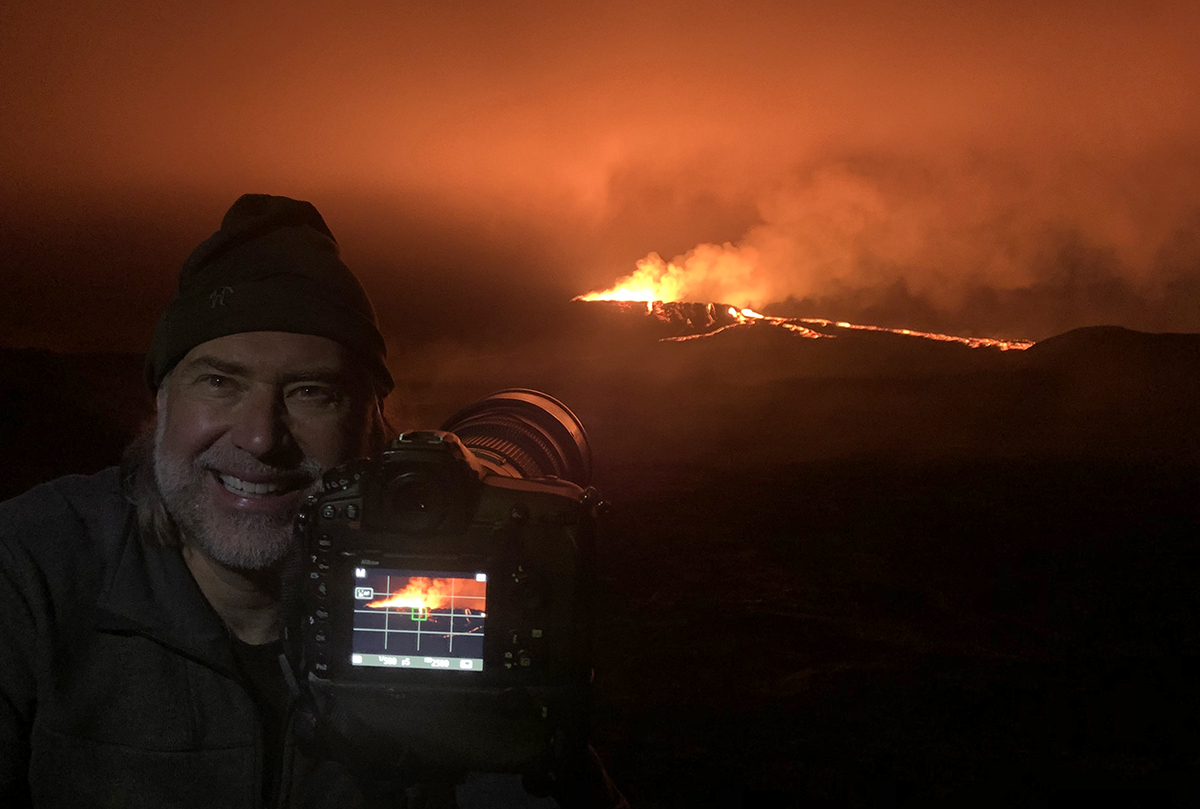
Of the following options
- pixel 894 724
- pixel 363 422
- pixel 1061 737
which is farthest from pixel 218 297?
pixel 1061 737

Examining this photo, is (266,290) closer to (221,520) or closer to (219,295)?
(219,295)

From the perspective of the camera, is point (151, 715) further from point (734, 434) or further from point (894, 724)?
point (734, 434)

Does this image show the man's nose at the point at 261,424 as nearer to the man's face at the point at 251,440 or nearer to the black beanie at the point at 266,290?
the man's face at the point at 251,440

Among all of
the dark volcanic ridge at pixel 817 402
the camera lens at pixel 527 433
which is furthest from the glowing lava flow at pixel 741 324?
the camera lens at pixel 527 433

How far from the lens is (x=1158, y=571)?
1071 cm

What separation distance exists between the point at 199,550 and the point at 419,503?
751mm

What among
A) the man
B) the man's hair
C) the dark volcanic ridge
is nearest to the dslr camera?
the man

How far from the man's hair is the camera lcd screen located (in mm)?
589

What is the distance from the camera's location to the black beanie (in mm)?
1910

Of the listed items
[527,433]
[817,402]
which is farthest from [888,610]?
[817,402]

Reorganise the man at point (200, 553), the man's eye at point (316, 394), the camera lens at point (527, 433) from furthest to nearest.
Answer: the camera lens at point (527, 433), the man's eye at point (316, 394), the man at point (200, 553)

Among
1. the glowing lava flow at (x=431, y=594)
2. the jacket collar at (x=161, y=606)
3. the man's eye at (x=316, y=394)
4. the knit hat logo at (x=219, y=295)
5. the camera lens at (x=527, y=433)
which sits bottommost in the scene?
the jacket collar at (x=161, y=606)

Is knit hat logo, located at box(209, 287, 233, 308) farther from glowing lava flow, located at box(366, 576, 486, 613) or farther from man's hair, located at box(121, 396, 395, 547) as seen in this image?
glowing lava flow, located at box(366, 576, 486, 613)

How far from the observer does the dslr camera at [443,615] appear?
1.47m
